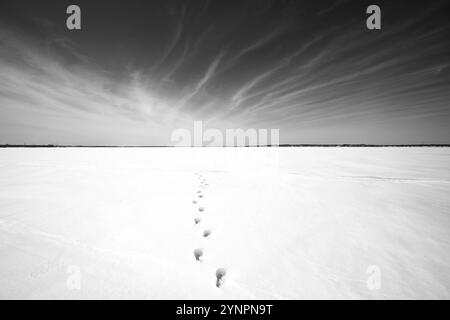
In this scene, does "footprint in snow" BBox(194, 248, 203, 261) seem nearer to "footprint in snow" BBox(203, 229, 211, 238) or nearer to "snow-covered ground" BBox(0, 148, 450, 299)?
"snow-covered ground" BBox(0, 148, 450, 299)

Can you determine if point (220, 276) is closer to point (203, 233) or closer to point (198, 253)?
point (198, 253)

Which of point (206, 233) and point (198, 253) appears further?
point (206, 233)

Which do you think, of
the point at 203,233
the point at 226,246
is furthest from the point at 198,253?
the point at 203,233

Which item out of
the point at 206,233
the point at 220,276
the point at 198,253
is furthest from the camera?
the point at 206,233

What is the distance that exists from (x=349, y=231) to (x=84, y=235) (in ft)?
10.5

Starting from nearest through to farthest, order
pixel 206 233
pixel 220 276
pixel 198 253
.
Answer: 1. pixel 220 276
2. pixel 198 253
3. pixel 206 233

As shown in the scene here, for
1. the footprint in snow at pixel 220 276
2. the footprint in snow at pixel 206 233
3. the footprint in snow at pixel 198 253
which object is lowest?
the footprint in snow at pixel 220 276

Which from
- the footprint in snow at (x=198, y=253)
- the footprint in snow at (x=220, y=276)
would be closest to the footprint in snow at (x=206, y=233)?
the footprint in snow at (x=198, y=253)

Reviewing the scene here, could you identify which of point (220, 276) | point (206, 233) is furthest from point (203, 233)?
point (220, 276)

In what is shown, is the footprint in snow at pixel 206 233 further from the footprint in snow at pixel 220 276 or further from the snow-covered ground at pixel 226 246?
the footprint in snow at pixel 220 276

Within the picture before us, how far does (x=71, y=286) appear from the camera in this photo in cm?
149

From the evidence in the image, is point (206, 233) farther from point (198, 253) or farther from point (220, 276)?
point (220, 276)
